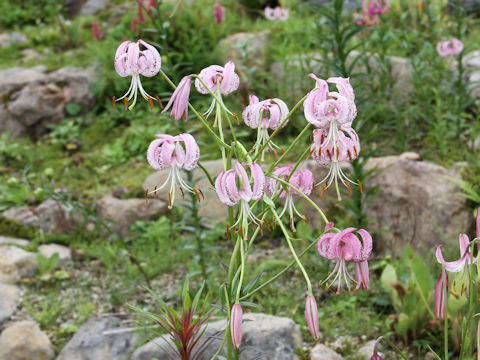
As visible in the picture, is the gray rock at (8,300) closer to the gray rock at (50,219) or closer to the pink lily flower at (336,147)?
the gray rock at (50,219)

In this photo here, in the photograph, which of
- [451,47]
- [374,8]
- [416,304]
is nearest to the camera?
A: [416,304]

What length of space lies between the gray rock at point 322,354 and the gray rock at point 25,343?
131 centimetres

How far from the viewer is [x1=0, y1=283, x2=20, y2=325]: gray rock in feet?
9.16

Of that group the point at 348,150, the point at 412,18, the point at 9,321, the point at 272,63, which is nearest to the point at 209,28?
the point at 272,63

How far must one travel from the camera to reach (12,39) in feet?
20.9

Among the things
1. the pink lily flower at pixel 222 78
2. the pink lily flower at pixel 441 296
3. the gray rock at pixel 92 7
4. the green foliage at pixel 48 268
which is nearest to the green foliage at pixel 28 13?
the gray rock at pixel 92 7

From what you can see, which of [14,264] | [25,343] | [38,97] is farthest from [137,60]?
[38,97]

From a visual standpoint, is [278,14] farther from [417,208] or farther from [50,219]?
[50,219]

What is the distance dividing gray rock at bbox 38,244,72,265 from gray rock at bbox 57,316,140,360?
906 mm

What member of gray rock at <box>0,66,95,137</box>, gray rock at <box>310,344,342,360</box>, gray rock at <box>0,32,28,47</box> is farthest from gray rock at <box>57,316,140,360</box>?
gray rock at <box>0,32,28,47</box>

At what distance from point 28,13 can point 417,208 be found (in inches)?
244

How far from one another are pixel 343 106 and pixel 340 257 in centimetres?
36

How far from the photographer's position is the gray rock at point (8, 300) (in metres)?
2.79

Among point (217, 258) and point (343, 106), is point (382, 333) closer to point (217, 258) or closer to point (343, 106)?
point (217, 258)
